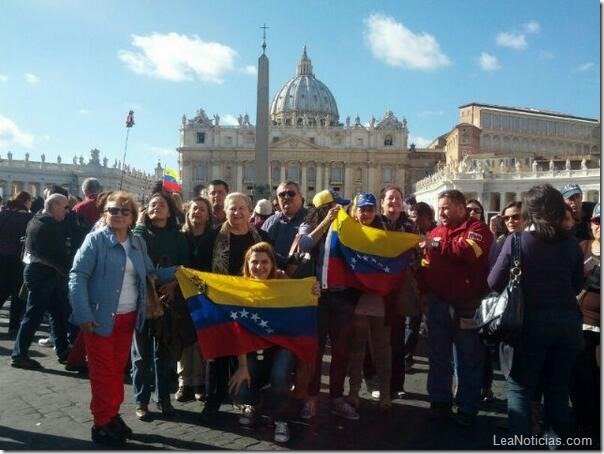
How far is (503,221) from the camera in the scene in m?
7.20

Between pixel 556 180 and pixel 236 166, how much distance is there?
51.6m

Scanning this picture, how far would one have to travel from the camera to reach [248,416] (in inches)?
184

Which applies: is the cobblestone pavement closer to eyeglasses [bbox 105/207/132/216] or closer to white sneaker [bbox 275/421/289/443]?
white sneaker [bbox 275/421/289/443]

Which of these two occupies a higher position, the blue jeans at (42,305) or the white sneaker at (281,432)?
the blue jeans at (42,305)

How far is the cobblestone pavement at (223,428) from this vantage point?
4223 millimetres

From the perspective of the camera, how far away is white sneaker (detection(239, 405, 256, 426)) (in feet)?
15.2

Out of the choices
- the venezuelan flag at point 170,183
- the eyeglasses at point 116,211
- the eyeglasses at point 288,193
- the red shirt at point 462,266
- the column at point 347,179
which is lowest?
the red shirt at point 462,266

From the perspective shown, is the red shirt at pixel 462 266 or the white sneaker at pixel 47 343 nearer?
the red shirt at pixel 462 266

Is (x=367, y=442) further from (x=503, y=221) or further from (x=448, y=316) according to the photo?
(x=503, y=221)

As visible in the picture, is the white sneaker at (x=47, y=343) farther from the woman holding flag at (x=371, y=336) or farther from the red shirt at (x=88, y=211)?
the woman holding flag at (x=371, y=336)

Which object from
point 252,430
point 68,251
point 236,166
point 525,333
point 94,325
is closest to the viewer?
point 525,333

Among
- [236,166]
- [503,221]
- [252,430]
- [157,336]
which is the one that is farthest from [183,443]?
[236,166]

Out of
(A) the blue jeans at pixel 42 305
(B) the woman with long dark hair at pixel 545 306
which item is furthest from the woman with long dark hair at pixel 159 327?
(B) the woman with long dark hair at pixel 545 306

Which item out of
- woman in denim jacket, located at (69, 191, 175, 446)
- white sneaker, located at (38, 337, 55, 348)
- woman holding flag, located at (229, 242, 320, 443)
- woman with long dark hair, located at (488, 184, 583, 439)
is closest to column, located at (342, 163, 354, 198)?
white sneaker, located at (38, 337, 55, 348)
